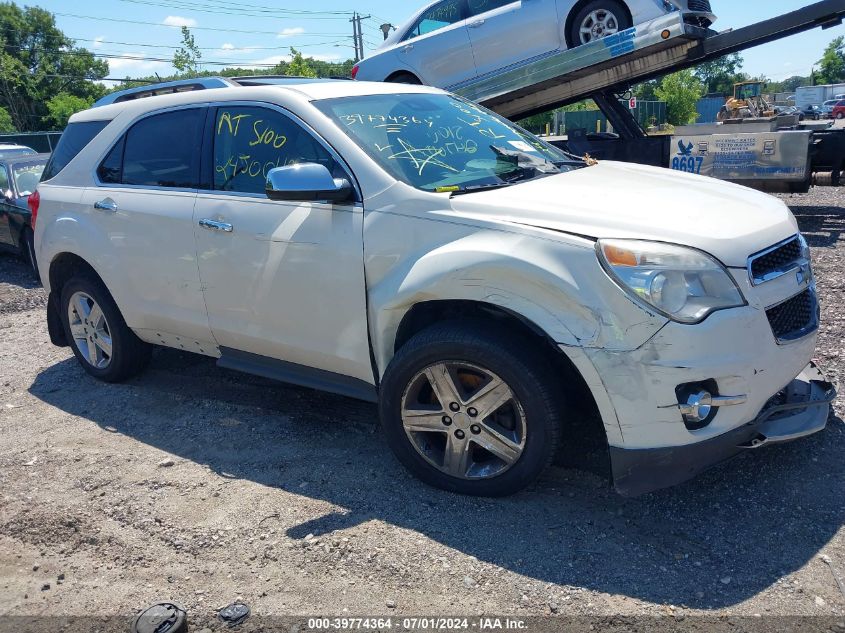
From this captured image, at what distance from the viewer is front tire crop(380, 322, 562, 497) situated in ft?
10.4

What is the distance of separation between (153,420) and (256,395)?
674 mm

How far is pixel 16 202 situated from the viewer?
9.69m

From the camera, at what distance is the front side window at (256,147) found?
3.86 metres

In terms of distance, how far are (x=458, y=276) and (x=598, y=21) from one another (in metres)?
7.00

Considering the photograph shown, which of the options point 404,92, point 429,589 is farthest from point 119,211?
point 429,589

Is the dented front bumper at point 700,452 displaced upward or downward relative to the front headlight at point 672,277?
downward

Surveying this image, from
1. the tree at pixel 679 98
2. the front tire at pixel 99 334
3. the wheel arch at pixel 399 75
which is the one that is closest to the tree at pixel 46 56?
the tree at pixel 679 98

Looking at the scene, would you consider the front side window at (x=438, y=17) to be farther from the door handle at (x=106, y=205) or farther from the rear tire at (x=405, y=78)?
the door handle at (x=106, y=205)

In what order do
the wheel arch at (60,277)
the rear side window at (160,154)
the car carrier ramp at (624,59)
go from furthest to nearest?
the car carrier ramp at (624,59)
the wheel arch at (60,277)
the rear side window at (160,154)

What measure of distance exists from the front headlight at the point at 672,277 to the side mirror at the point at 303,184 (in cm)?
132

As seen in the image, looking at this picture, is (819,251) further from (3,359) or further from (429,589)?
(3,359)

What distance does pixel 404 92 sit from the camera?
14.3 ft

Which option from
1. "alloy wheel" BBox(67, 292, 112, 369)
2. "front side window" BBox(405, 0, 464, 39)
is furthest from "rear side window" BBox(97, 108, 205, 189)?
"front side window" BBox(405, 0, 464, 39)

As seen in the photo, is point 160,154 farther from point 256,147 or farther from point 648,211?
point 648,211
